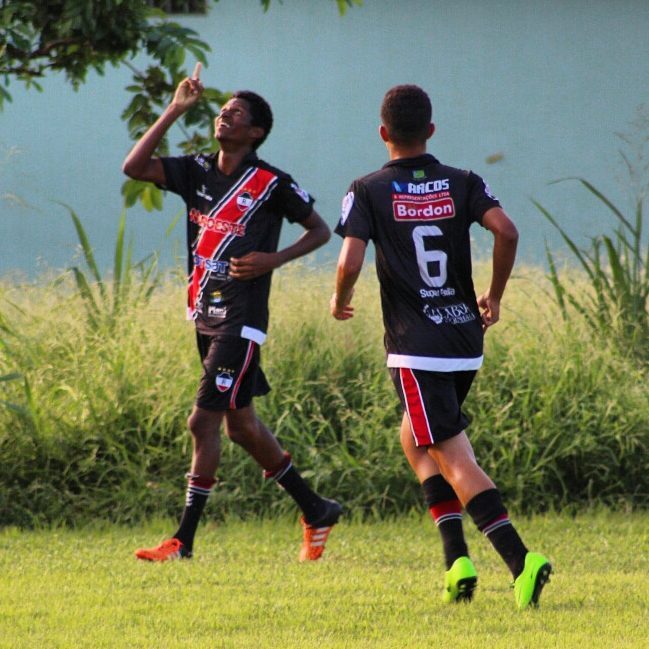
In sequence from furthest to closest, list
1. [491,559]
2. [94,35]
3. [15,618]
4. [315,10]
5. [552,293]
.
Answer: [315,10], [552,293], [491,559], [94,35], [15,618]

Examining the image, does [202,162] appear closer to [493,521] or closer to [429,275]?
[429,275]

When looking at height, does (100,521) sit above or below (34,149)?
below

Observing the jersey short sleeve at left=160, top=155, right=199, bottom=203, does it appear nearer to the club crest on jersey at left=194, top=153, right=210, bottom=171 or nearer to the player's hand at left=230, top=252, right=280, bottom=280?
the club crest on jersey at left=194, top=153, right=210, bottom=171

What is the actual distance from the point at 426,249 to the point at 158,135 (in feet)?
5.18

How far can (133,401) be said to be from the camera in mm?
7207

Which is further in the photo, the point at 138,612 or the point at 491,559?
the point at 491,559

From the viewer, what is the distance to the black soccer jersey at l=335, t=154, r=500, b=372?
4762 millimetres

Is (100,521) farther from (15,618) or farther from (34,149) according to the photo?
(34,149)

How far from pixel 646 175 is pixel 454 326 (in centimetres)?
510

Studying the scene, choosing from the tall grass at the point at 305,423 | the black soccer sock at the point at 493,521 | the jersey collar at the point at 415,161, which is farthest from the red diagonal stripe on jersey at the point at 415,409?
the tall grass at the point at 305,423

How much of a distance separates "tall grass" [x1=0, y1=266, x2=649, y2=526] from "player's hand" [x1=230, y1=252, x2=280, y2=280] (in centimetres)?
148

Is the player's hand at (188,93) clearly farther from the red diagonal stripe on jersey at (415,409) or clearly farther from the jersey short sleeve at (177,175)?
the red diagonal stripe on jersey at (415,409)

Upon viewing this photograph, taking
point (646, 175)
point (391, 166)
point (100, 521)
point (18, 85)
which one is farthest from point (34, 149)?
point (391, 166)

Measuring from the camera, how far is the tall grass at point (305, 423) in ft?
22.8
